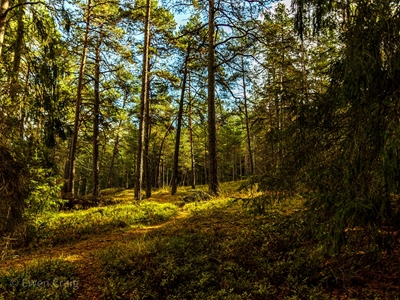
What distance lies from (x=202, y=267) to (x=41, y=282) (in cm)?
299

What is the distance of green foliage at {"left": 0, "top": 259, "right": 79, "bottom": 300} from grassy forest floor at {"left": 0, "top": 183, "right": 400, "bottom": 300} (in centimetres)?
2

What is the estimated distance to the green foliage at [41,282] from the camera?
4.42m

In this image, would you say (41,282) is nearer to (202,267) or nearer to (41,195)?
(202,267)

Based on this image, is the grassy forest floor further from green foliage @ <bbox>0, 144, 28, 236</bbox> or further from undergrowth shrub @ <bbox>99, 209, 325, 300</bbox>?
green foliage @ <bbox>0, 144, 28, 236</bbox>

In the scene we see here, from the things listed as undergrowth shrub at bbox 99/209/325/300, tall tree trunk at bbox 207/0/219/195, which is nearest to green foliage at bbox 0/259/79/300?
undergrowth shrub at bbox 99/209/325/300

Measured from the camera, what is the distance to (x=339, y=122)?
4332 millimetres

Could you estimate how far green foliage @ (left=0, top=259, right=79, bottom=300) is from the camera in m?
4.42

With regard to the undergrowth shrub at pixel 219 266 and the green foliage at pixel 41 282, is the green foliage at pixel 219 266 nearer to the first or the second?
the undergrowth shrub at pixel 219 266

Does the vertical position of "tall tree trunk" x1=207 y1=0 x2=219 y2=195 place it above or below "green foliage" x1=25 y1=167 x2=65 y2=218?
above

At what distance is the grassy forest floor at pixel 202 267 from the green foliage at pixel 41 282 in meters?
0.02

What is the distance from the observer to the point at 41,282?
4832mm

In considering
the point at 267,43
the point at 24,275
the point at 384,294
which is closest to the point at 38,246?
the point at 24,275

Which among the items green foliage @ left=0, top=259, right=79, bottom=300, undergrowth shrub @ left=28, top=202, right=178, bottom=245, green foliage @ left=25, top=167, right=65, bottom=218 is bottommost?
green foliage @ left=0, top=259, right=79, bottom=300

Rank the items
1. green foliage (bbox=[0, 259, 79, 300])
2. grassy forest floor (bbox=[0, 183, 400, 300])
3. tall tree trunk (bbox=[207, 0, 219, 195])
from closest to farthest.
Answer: grassy forest floor (bbox=[0, 183, 400, 300]) → green foliage (bbox=[0, 259, 79, 300]) → tall tree trunk (bbox=[207, 0, 219, 195])
